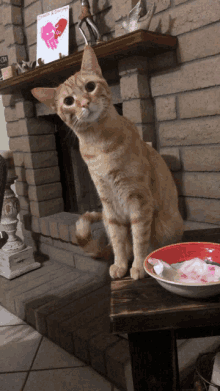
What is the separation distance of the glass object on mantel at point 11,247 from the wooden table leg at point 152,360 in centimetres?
144

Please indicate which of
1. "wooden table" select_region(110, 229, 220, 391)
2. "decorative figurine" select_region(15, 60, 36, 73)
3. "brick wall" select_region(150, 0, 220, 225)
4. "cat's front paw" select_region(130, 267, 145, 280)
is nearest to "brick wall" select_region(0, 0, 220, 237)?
"brick wall" select_region(150, 0, 220, 225)

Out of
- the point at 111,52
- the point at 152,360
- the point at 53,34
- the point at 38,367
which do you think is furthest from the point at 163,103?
the point at 38,367

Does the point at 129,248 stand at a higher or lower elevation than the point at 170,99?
lower

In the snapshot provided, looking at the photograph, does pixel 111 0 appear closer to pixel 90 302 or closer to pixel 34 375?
pixel 90 302

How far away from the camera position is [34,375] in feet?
4.28

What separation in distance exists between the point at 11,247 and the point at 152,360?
1.55 meters

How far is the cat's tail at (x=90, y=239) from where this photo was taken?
48.4 inches

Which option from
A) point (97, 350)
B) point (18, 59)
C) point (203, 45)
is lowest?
point (97, 350)

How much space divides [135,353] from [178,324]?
0.12 meters

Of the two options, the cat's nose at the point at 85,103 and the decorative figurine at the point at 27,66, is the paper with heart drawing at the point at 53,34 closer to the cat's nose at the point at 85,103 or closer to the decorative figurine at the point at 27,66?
the decorative figurine at the point at 27,66

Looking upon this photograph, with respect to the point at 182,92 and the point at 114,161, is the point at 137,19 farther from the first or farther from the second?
the point at 114,161

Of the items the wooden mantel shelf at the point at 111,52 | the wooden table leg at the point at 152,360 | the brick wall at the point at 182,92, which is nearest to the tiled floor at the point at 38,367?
the wooden table leg at the point at 152,360

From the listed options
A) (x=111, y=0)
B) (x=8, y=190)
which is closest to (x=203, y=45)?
(x=111, y=0)

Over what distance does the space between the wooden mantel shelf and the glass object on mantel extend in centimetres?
52
